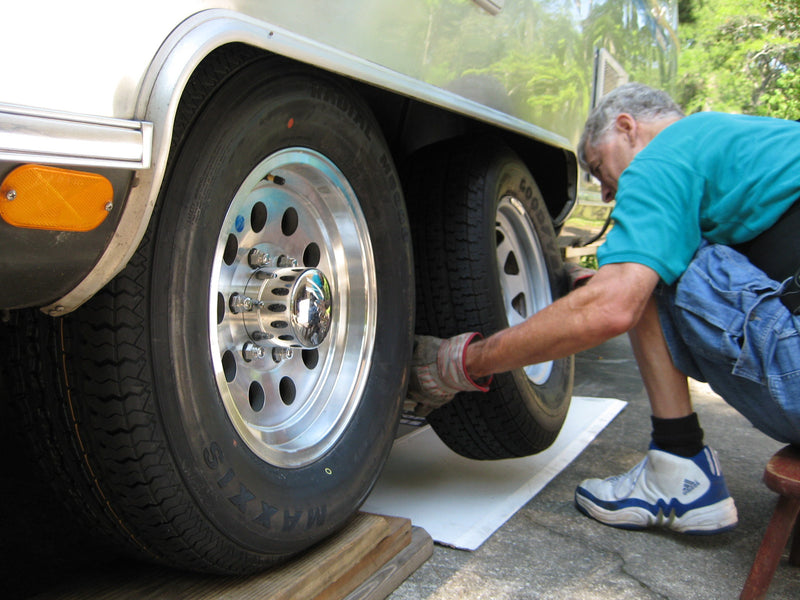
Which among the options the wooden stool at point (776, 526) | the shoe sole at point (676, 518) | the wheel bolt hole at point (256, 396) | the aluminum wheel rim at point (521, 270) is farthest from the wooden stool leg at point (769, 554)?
the wheel bolt hole at point (256, 396)

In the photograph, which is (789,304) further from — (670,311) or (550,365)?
(550,365)

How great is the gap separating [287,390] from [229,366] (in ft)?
0.58

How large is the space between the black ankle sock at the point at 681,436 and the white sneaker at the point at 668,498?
16 millimetres

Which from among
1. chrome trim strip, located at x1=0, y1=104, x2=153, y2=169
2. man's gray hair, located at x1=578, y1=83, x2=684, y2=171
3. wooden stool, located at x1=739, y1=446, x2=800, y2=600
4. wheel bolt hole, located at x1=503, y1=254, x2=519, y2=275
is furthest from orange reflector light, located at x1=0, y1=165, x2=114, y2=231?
wheel bolt hole, located at x1=503, y1=254, x2=519, y2=275

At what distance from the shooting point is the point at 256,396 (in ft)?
4.62

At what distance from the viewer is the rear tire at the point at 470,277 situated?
1847 mm

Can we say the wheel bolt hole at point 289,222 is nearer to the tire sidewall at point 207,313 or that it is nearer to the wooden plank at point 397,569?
the tire sidewall at point 207,313

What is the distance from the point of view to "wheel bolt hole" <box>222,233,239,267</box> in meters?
1.34

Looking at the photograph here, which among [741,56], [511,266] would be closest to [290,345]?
[511,266]

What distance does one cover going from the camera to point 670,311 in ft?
5.93

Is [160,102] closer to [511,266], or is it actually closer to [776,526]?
[776,526]

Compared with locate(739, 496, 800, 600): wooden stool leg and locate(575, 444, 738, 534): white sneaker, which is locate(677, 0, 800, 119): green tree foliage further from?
locate(739, 496, 800, 600): wooden stool leg

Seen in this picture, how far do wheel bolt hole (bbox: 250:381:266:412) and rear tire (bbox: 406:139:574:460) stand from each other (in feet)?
1.92

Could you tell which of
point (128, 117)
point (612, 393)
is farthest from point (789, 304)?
point (612, 393)
